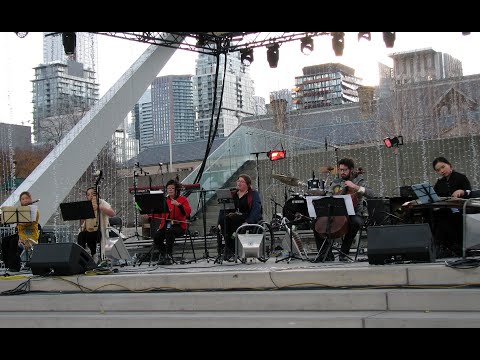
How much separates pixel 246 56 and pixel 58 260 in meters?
10.9

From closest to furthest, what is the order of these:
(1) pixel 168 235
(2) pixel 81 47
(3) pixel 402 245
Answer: (3) pixel 402 245 < (1) pixel 168 235 < (2) pixel 81 47

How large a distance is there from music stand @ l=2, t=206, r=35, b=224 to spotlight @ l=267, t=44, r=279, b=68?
30.0 ft

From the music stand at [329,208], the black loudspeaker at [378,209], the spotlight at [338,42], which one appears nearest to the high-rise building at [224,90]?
the spotlight at [338,42]

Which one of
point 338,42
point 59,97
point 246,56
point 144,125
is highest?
point 59,97

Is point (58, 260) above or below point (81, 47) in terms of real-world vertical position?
below

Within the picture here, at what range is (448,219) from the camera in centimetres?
880

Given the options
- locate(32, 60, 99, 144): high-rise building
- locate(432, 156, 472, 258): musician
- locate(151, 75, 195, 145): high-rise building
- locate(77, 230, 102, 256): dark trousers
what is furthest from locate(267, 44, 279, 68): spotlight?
locate(151, 75, 195, 145): high-rise building

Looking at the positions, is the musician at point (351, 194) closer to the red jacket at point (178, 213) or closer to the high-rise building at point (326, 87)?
the red jacket at point (178, 213)

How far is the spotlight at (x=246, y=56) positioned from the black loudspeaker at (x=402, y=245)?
11.6 m

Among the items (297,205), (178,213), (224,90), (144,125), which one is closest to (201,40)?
(178,213)

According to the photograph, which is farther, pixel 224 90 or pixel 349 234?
pixel 224 90

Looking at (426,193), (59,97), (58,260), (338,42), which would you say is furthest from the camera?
(59,97)

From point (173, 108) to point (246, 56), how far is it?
1405 inches

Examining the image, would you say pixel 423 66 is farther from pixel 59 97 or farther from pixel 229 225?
pixel 229 225
